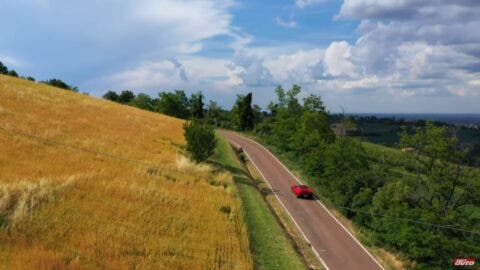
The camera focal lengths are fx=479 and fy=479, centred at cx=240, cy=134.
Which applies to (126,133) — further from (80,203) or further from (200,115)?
(200,115)

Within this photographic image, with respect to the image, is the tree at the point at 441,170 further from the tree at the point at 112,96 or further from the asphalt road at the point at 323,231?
the tree at the point at 112,96

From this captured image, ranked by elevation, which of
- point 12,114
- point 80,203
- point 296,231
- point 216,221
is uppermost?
point 12,114

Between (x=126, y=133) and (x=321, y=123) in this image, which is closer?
(x=126, y=133)

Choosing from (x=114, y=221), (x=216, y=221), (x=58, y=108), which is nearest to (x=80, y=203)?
(x=114, y=221)

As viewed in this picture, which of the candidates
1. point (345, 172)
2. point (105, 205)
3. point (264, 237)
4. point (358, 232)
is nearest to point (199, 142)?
point (345, 172)

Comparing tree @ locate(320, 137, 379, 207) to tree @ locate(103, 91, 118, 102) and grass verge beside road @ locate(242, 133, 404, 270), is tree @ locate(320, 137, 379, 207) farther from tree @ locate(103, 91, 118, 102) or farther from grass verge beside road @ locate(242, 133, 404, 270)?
tree @ locate(103, 91, 118, 102)

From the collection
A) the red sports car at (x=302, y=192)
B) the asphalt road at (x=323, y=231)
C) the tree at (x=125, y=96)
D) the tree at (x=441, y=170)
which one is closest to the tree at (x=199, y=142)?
the asphalt road at (x=323, y=231)

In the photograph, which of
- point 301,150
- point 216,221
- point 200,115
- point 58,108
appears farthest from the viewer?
point 200,115

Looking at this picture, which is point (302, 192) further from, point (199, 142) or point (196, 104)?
point (196, 104)
